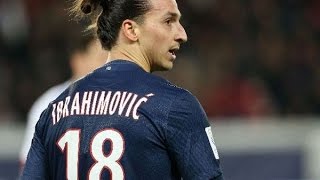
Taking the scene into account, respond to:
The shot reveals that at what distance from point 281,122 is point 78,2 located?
6258 mm

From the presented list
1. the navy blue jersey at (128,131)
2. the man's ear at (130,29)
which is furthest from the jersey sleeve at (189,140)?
the man's ear at (130,29)

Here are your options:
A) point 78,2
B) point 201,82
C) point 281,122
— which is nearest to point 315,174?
point 281,122

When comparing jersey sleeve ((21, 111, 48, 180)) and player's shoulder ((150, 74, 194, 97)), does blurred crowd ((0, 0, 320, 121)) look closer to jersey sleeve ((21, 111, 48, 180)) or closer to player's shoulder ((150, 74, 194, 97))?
jersey sleeve ((21, 111, 48, 180))

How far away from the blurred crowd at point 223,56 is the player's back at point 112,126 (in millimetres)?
6526

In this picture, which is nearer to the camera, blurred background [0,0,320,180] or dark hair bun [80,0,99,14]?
dark hair bun [80,0,99,14]

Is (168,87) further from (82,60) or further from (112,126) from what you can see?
(82,60)

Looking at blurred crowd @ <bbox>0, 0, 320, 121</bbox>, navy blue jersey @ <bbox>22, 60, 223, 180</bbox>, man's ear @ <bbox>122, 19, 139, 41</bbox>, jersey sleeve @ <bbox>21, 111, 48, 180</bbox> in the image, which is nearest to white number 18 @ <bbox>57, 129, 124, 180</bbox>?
navy blue jersey @ <bbox>22, 60, 223, 180</bbox>

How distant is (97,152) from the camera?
3.47 m

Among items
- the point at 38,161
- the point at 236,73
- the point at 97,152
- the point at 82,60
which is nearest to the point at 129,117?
the point at 97,152

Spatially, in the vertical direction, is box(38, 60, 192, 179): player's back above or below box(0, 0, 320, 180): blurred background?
below

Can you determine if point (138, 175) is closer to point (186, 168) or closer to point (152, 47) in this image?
point (186, 168)

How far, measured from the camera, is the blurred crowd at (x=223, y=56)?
34.0 ft

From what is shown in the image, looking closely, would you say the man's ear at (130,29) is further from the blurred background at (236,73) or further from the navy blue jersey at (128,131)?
the blurred background at (236,73)

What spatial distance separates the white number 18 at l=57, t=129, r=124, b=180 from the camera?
11.3ft
